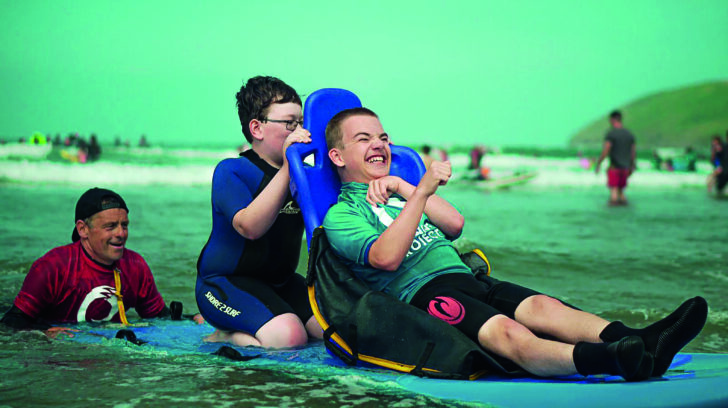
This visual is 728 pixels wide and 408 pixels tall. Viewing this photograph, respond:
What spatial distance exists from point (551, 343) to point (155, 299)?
2872 mm

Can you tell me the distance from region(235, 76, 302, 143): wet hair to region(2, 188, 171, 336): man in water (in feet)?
3.60

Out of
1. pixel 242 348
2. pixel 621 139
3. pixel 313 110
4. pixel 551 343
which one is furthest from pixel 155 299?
pixel 621 139

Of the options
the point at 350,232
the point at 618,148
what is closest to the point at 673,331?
the point at 350,232

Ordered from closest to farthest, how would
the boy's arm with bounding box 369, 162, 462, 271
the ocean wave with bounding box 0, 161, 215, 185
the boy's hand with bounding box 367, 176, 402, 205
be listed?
the boy's arm with bounding box 369, 162, 462, 271
the boy's hand with bounding box 367, 176, 402, 205
the ocean wave with bounding box 0, 161, 215, 185

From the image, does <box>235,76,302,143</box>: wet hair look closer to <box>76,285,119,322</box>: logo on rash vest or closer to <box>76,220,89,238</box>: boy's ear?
<box>76,220,89,238</box>: boy's ear

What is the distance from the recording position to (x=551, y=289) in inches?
255

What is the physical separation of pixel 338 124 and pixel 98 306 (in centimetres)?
200

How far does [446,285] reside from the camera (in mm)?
3281

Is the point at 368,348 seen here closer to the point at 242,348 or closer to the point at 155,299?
the point at 242,348

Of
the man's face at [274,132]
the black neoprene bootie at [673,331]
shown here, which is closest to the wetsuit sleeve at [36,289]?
the man's face at [274,132]

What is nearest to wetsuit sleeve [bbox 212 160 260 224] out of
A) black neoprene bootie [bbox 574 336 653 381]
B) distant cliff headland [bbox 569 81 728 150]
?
black neoprene bootie [bbox 574 336 653 381]

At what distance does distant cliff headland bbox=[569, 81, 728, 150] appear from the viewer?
213 ft

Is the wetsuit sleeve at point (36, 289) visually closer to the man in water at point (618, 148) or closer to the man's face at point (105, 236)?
the man's face at point (105, 236)

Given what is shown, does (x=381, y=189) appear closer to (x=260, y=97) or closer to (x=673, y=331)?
(x=260, y=97)
